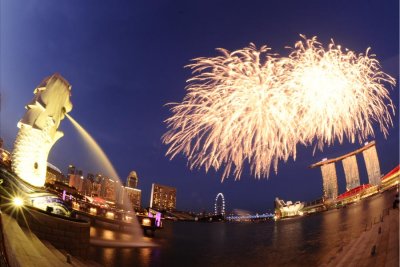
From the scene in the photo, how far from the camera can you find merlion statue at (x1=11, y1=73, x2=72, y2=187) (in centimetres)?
2302

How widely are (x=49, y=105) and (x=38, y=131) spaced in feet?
6.96

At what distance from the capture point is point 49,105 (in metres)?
24.6

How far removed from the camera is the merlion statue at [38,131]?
23.0 meters

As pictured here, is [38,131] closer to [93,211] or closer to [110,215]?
[93,211]

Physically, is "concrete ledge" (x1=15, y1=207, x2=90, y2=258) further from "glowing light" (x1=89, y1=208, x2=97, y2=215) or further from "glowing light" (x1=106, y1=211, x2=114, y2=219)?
"glowing light" (x1=106, y1=211, x2=114, y2=219)

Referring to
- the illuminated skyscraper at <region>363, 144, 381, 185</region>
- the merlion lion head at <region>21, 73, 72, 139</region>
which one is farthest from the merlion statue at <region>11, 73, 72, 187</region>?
the illuminated skyscraper at <region>363, 144, 381, 185</region>

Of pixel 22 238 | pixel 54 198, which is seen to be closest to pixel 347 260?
pixel 22 238

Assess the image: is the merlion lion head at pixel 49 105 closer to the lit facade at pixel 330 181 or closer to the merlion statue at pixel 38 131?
the merlion statue at pixel 38 131

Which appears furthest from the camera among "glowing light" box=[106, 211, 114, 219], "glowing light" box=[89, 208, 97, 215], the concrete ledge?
"glowing light" box=[106, 211, 114, 219]

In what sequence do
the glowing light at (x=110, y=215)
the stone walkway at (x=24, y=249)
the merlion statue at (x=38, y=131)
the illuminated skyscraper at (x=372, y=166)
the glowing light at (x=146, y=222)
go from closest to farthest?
the stone walkway at (x=24, y=249) → the merlion statue at (x=38, y=131) → the glowing light at (x=146, y=222) → the glowing light at (x=110, y=215) → the illuminated skyscraper at (x=372, y=166)

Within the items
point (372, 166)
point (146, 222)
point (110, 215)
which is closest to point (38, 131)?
point (146, 222)

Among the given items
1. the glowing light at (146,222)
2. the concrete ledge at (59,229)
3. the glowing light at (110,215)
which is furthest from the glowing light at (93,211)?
the concrete ledge at (59,229)

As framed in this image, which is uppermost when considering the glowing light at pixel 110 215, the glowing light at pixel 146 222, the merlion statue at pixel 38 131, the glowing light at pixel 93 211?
the merlion statue at pixel 38 131

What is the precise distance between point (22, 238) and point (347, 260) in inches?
655
